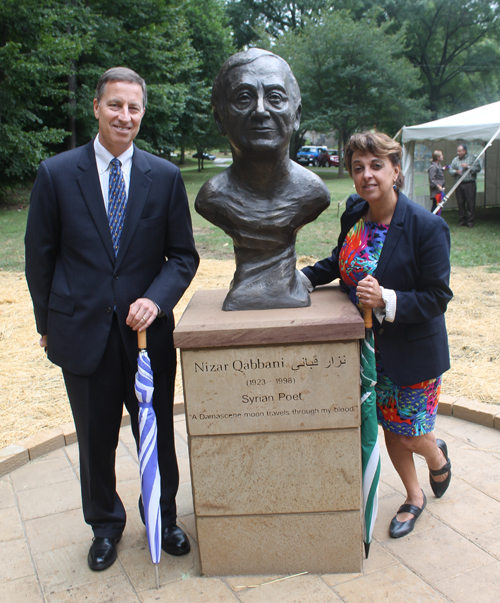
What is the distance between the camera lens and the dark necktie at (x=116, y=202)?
8.21 ft

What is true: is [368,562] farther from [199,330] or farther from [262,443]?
[199,330]

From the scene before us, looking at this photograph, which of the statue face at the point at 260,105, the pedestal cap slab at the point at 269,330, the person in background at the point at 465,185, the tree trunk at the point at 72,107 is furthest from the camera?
the tree trunk at the point at 72,107

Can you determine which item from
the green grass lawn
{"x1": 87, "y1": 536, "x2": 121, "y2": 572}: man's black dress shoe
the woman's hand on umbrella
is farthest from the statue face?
the green grass lawn

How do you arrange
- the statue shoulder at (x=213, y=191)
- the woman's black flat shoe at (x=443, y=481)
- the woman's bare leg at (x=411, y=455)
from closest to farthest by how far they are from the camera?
1. the statue shoulder at (x=213, y=191)
2. the woman's bare leg at (x=411, y=455)
3. the woman's black flat shoe at (x=443, y=481)

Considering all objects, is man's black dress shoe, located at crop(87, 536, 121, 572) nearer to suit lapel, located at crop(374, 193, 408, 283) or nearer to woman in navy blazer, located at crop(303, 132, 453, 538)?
woman in navy blazer, located at crop(303, 132, 453, 538)

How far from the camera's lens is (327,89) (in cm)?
2744

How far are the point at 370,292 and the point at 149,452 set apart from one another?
120 cm

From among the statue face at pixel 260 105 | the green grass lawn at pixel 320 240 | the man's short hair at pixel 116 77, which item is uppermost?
the man's short hair at pixel 116 77

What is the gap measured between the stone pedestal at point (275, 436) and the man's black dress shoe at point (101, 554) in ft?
1.53

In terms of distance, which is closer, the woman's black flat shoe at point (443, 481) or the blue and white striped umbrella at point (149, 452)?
the blue and white striped umbrella at point (149, 452)

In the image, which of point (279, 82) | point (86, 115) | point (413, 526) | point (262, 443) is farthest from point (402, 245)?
point (86, 115)

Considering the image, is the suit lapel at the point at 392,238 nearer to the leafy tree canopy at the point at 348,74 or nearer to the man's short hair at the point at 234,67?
the man's short hair at the point at 234,67

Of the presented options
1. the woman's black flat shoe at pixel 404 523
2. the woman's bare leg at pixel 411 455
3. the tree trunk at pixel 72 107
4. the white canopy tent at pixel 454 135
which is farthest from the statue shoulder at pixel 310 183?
the tree trunk at pixel 72 107

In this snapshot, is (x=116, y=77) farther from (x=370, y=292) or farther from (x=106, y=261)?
(x=370, y=292)
